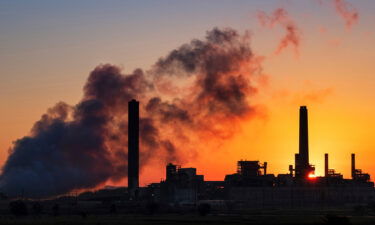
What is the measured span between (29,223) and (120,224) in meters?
16.2

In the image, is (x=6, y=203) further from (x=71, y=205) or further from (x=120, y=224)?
(x=120, y=224)

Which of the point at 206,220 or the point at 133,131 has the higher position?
the point at 133,131

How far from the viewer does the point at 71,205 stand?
194 meters

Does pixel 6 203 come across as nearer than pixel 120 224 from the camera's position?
No

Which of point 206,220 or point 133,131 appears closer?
point 206,220

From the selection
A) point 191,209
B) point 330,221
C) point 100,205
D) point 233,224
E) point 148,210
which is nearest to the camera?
point 330,221

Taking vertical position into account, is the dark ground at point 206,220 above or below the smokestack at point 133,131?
below

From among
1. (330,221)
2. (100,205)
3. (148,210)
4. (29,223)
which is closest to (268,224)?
(330,221)

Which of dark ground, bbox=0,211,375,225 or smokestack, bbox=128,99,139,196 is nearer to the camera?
dark ground, bbox=0,211,375,225

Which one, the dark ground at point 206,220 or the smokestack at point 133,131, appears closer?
the dark ground at point 206,220

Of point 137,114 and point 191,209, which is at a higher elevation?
point 137,114

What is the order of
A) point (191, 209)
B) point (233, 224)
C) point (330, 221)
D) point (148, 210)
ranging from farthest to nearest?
point (191, 209) → point (148, 210) → point (233, 224) → point (330, 221)

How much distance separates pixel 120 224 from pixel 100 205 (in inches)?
3078

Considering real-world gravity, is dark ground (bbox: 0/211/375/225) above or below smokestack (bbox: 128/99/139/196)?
below
